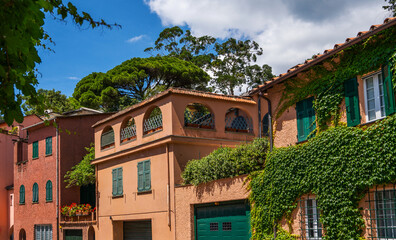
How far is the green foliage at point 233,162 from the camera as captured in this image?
16234 mm

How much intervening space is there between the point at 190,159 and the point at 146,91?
75.0 feet

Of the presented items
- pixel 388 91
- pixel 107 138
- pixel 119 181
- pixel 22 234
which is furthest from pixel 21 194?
pixel 388 91

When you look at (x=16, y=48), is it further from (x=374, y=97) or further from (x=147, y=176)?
(x=147, y=176)

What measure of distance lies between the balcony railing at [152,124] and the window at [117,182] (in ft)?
10.1

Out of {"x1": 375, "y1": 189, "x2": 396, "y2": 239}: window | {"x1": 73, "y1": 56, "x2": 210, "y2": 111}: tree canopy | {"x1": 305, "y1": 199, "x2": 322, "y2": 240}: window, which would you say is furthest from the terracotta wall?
{"x1": 73, "y1": 56, "x2": 210, "y2": 111}: tree canopy

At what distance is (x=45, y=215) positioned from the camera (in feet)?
97.2

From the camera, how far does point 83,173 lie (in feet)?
87.6

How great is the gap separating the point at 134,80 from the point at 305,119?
2864 centimetres

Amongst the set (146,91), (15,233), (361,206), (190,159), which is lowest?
(15,233)

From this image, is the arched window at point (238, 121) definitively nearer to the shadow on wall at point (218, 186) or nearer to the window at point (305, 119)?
the shadow on wall at point (218, 186)

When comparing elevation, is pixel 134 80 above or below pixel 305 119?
above

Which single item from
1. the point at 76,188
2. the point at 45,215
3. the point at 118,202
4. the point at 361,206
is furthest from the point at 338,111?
the point at 45,215

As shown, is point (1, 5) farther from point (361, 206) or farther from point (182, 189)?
point (182, 189)

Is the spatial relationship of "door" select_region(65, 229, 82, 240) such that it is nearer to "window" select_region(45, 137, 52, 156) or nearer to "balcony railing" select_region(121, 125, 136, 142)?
"window" select_region(45, 137, 52, 156)
